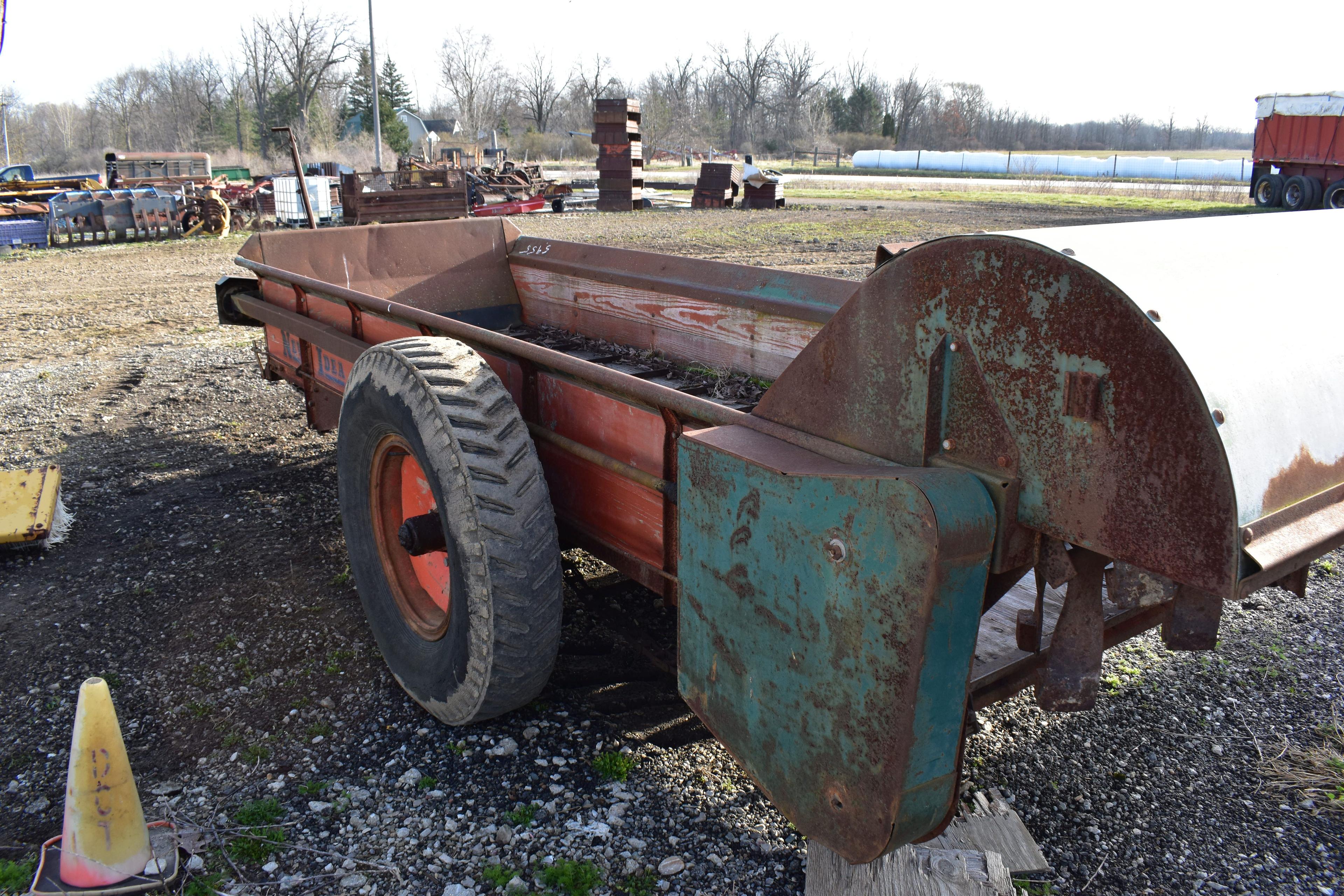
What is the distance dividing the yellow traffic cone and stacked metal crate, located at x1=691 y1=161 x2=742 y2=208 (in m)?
23.5

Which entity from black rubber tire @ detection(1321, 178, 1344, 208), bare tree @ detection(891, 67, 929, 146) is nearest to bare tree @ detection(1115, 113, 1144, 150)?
bare tree @ detection(891, 67, 929, 146)

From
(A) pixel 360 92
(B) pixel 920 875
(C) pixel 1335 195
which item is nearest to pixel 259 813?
(B) pixel 920 875

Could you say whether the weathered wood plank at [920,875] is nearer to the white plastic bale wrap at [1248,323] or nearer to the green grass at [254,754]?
the white plastic bale wrap at [1248,323]

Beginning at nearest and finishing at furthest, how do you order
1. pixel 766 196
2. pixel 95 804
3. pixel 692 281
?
1. pixel 95 804
2. pixel 692 281
3. pixel 766 196

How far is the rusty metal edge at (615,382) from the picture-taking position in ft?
6.23

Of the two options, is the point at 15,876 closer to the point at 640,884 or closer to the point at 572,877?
the point at 572,877

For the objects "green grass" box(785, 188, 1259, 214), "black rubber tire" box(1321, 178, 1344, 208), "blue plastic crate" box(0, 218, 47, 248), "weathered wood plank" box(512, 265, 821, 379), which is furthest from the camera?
"green grass" box(785, 188, 1259, 214)

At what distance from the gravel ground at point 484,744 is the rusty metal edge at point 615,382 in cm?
112

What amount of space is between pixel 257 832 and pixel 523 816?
713 millimetres

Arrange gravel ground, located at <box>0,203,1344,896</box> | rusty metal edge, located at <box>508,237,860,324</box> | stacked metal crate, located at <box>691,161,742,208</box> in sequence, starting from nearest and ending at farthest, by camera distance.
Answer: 1. gravel ground, located at <box>0,203,1344,896</box>
2. rusty metal edge, located at <box>508,237,860,324</box>
3. stacked metal crate, located at <box>691,161,742,208</box>

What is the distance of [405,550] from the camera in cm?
301

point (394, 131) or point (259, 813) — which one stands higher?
point (394, 131)

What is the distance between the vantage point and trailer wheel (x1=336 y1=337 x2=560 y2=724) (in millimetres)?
2457

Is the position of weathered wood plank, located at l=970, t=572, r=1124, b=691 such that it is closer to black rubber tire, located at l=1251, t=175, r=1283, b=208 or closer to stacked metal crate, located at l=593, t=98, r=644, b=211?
stacked metal crate, located at l=593, t=98, r=644, b=211
